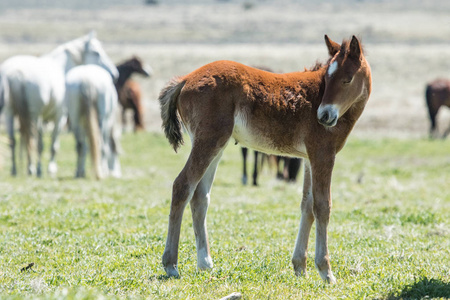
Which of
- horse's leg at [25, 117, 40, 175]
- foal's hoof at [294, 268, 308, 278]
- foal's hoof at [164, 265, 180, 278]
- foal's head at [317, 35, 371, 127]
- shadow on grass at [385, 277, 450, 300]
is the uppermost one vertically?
foal's head at [317, 35, 371, 127]

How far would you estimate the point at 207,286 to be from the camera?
504 centimetres

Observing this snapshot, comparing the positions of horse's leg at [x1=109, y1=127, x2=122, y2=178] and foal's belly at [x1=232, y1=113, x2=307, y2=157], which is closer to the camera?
foal's belly at [x1=232, y1=113, x2=307, y2=157]

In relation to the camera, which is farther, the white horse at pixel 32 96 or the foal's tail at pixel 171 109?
the white horse at pixel 32 96

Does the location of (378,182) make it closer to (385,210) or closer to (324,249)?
(385,210)

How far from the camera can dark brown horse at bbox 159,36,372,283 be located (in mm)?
5332

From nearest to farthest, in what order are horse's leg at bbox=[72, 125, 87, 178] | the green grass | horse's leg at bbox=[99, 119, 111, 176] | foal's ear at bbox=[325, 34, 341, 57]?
1. the green grass
2. foal's ear at bbox=[325, 34, 341, 57]
3. horse's leg at bbox=[72, 125, 87, 178]
4. horse's leg at bbox=[99, 119, 111, 176]

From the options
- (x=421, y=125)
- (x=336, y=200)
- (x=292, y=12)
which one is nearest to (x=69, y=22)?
(x=292, y=12)

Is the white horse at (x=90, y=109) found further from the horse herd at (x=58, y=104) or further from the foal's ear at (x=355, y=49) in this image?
the foal's ear at (x=355, y=49)

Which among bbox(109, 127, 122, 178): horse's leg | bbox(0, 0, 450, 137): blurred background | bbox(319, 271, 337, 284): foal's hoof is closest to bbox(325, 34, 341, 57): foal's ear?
bbox(319, 271, 337, 284): foal's hoof

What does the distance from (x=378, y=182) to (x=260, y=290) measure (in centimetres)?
989

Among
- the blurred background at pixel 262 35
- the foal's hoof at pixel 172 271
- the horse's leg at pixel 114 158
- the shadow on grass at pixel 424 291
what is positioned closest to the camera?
the shadow on grass at pixel 424 291

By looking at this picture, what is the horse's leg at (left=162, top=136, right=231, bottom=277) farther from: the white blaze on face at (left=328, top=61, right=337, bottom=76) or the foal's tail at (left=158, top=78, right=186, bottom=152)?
the white blaze on face at (left=328, top=61, right=337, bottom=76)

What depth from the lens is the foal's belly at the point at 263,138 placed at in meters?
5.45

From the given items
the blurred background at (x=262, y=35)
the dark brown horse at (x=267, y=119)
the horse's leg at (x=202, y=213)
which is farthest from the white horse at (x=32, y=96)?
the blurred background at (x=262, y=35)
